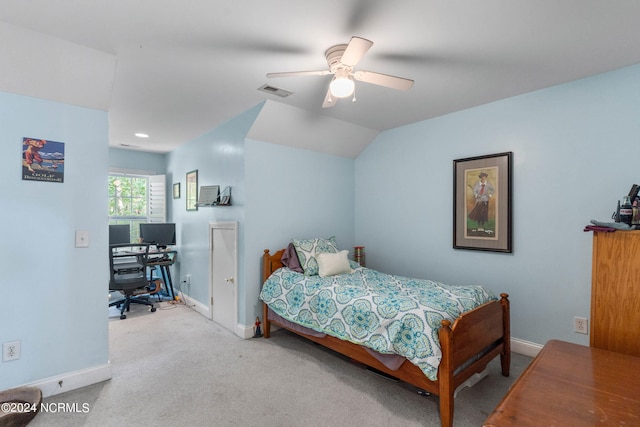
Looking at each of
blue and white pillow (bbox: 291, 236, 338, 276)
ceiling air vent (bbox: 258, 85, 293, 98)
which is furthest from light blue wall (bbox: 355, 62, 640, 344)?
ceiling air vent (bbox: 258, 85, 293, 98)

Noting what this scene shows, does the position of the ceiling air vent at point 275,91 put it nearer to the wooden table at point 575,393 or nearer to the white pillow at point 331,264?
the white pillow at point 331,264

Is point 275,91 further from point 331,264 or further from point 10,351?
point 10,351

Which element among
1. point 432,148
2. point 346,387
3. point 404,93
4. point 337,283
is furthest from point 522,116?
point 346,387

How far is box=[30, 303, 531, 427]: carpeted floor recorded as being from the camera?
6.68ft

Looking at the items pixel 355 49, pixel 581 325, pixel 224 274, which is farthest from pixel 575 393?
pixel 224 274

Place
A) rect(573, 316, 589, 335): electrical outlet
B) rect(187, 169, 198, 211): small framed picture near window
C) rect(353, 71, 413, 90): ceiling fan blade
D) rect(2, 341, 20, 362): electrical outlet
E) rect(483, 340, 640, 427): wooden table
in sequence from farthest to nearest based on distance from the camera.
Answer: rect(187, 169, 198, 211): small framed picture near window < rect(573, 316, 589, 335): electrical outlet < rect(2, 341, 20, 362): electrical outlet < rect(353, 71, 413, 90): ceiling fan blade < rect(483, 340, 640, 427): wooden table

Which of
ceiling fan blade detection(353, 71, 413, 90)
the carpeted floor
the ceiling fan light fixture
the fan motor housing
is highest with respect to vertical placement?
the fan motor housing

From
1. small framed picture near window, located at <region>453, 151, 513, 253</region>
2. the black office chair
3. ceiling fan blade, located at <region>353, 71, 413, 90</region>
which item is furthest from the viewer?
the black office chair

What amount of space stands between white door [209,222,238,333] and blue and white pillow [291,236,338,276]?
72 cm

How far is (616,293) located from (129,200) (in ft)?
20.4

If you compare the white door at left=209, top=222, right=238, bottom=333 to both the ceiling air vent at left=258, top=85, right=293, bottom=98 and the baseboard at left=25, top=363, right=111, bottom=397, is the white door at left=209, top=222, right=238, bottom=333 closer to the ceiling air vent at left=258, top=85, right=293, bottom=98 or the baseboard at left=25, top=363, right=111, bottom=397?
the baseboard at left=25, top=363, right=111, bottom=397

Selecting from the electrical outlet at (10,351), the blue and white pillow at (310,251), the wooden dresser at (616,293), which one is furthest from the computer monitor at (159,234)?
the wooden dresser at (616,293)

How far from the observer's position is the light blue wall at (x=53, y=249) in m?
2.17

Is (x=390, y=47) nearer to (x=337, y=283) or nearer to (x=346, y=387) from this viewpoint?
(x=337, y=283)
